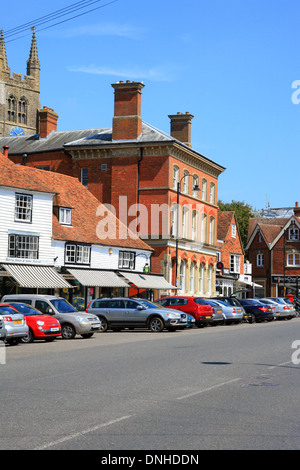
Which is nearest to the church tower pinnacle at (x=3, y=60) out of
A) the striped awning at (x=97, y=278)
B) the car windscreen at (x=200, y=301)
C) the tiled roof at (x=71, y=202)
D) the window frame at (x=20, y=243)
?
the tiled roof at (x=71, y=202)

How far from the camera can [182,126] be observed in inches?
2598

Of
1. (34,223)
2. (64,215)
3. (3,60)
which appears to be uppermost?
(3,60)

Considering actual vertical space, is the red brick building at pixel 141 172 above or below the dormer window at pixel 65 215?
above

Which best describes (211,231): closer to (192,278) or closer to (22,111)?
(192,278)

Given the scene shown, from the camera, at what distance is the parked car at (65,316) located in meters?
29.0

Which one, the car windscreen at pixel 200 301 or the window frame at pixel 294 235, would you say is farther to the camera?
the window frame at pixel 294 235

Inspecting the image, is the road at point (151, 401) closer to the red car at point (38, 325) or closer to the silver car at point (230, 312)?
the red car at point (38, 325)

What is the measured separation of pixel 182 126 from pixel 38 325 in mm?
42099

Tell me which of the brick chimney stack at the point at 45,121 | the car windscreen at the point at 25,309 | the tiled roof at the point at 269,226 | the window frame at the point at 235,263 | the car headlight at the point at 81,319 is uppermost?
the brick chimney stack at the point at 45,121

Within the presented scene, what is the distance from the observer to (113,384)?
1338 cm

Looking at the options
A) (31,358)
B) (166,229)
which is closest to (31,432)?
(31,358)

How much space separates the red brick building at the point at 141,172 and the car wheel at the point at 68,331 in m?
26.3

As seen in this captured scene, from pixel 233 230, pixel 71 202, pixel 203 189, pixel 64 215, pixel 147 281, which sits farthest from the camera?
pixel 233 230

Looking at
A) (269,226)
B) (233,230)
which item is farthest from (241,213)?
(233,230)
